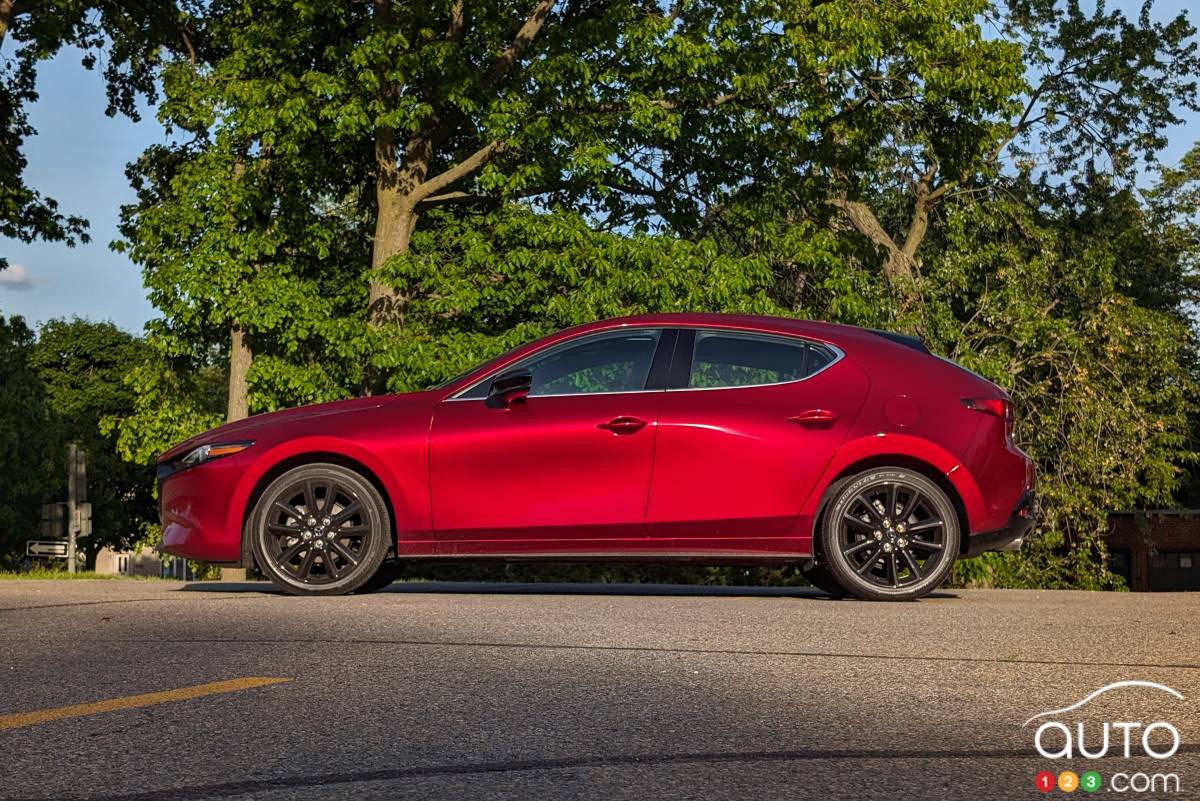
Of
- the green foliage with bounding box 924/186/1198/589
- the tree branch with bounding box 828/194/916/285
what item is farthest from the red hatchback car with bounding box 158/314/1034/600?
the tree branch with bounding box 828/194/916/285

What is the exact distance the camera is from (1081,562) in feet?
92.7

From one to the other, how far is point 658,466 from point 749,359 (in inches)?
34.0

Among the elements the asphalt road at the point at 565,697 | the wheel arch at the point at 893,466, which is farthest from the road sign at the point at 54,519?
the wheel arch at the point at 893,466

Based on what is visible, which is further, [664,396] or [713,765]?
[664,396]

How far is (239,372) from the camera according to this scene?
2394 centimetres

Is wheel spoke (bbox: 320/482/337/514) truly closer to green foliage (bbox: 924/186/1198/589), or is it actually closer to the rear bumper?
the rear bumper

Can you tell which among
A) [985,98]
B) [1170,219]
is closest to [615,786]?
[985,98]

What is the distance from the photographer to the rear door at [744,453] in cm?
876

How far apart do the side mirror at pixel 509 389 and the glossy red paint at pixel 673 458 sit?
0.06m

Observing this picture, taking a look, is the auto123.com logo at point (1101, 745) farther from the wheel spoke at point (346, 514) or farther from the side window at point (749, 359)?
the wheel spoke at point (346, 514)

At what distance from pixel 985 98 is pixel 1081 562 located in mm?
9141

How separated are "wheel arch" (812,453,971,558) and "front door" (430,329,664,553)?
1017 mm

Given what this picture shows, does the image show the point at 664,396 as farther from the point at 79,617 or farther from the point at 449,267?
the point at 449,267

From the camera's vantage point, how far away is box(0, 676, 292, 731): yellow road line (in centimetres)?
Result: 486
